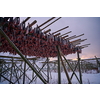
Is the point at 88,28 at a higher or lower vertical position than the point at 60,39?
higher

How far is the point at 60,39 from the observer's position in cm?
464

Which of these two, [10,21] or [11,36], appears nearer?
[10,21]
